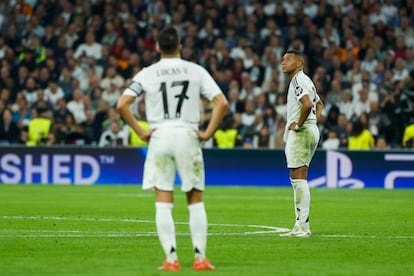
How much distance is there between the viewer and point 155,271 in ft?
33.3

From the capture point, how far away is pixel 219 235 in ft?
46.2

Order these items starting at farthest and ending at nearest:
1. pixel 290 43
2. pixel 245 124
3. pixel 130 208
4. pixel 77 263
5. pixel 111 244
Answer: pixel 290 43 < pixel 245 124 < pixel 130 208 < pixel 111 244 < pixel 77 263

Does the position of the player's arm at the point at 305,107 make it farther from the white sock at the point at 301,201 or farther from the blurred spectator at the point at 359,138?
the blurred spectator at the point at 359,138

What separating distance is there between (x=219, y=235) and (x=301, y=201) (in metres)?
1.15

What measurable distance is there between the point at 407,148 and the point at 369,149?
1093 millimetres

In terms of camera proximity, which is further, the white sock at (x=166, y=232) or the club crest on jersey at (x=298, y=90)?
the club crest on jersey at (x=298, y=90)

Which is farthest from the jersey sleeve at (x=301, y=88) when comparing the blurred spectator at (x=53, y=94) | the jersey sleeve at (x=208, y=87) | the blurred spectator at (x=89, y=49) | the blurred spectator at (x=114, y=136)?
the blurred spectator at (x=89, y=49)

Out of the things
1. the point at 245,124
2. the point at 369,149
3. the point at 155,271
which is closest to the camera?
the point at 155,271

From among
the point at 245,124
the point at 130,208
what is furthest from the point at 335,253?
the point at 245,124

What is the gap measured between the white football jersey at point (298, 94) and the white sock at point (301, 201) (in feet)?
2.59

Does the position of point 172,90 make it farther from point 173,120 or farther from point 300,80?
point 300,80

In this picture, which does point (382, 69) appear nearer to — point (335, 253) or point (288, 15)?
point (288, 15)

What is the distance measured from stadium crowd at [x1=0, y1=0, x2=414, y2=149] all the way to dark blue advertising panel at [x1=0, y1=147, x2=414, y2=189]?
90 centimetres

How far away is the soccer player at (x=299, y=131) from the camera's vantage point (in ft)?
46.9
